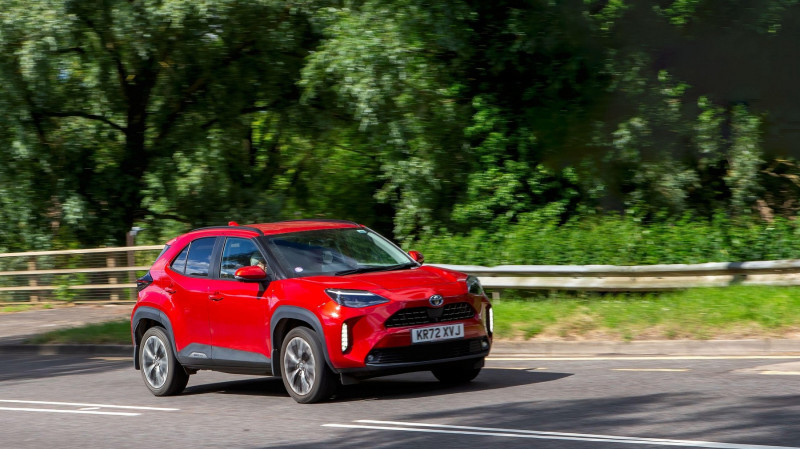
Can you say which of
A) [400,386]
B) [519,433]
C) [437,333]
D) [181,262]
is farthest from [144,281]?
[519,433]

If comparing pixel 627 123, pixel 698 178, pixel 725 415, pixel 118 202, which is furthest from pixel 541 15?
pixel 725 415

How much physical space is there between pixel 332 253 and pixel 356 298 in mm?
1085

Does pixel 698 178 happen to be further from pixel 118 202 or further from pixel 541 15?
pixel 118 202

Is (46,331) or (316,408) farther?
(46,331)

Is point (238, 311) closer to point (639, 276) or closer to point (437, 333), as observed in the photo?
point (437, 333)

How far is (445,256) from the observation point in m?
18.1

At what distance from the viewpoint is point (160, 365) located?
1145cm

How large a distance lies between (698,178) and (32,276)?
1417cm

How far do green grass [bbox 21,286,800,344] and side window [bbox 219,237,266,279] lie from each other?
4.07 metres

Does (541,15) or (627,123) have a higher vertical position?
(541,15)

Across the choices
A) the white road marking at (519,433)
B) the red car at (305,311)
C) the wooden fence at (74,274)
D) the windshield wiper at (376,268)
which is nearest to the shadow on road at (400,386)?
the red car at (305,311)

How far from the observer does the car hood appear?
9555mm

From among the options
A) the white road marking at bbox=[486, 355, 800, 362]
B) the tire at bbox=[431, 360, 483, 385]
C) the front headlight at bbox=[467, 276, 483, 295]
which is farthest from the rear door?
the white road marking at bbox=[486, 355, 800, 362]

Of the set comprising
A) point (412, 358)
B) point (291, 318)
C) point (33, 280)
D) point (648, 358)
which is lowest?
point (33, 280)
